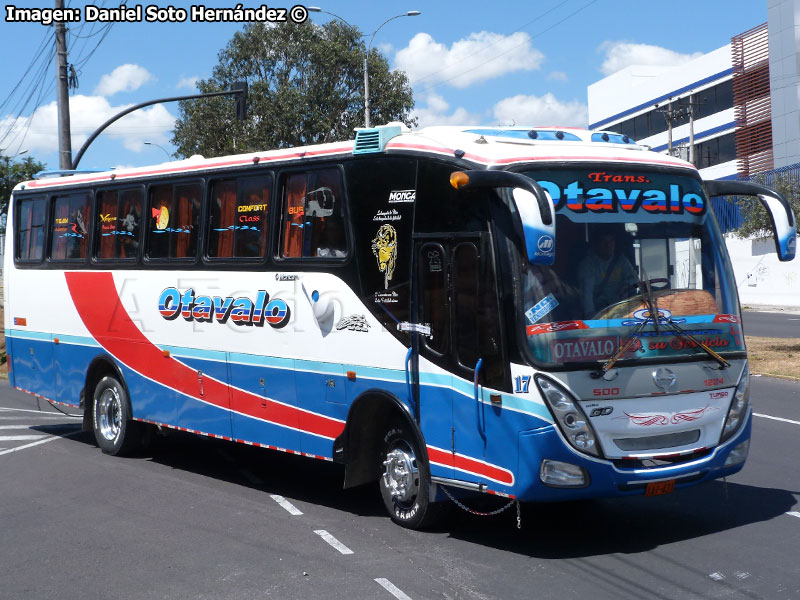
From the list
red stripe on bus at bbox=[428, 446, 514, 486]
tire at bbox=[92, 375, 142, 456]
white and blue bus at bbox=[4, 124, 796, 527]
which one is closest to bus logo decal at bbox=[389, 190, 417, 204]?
white and blue bus at bbox=[4, 124, 796, 527]

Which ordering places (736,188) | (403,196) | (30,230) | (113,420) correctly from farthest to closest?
1. (30,230)
2. (113,420)
3. (736,188)
4. (403,196)

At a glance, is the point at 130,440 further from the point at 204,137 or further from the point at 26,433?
the point at 204,137

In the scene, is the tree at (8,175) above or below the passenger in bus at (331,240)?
above

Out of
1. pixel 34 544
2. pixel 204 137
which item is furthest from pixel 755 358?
pixel 204 137

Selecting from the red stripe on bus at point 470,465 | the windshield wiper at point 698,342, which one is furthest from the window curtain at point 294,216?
the windshield wiper at point 698,342

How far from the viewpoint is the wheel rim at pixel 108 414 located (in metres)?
12.7

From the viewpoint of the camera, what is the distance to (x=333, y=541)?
8055 millimetres

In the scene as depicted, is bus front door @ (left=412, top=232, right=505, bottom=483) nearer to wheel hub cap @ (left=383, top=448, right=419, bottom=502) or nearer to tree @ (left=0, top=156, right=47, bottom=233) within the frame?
wheel hub cap @ (left=383, top=448, right=419, bottom=502)

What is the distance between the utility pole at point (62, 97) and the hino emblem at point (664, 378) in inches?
675

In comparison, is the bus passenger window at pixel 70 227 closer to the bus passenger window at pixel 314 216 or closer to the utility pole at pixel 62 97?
the bus passenger window at pixel 314 216

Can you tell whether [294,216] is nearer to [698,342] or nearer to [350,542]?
[350,542]

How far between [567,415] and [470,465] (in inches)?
35.6

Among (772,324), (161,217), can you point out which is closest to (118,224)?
(161,217)

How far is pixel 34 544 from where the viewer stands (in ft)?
26.8
